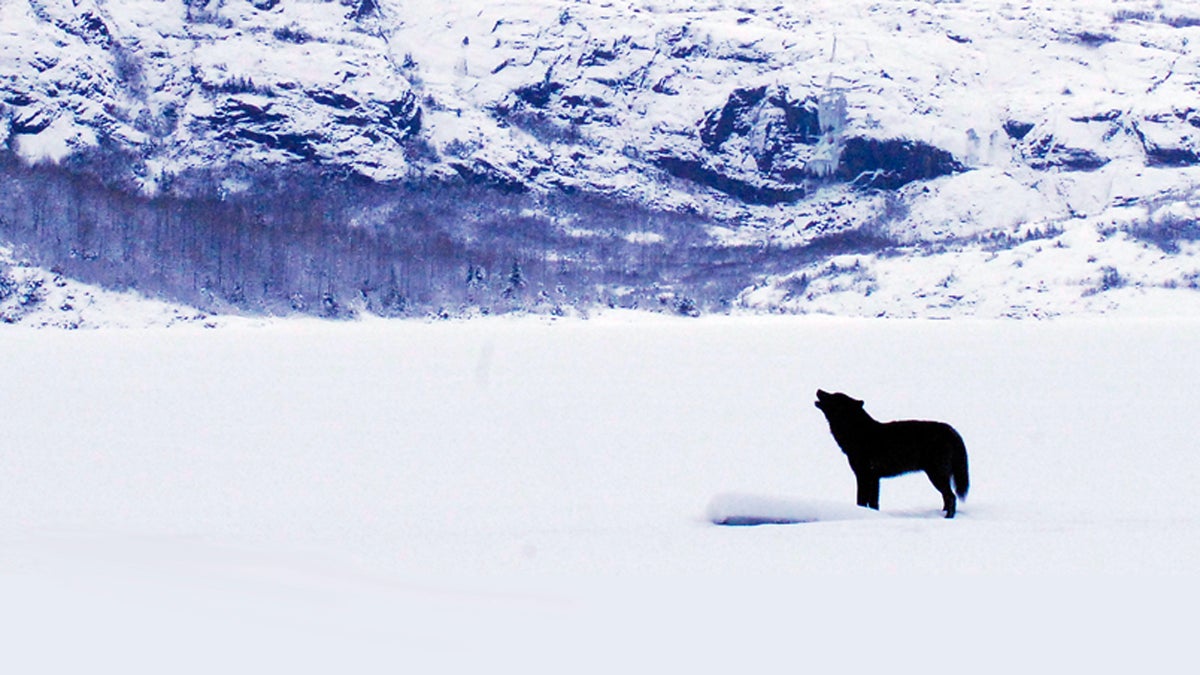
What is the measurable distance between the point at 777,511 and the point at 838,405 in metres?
1.55

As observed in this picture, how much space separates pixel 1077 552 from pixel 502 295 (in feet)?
474

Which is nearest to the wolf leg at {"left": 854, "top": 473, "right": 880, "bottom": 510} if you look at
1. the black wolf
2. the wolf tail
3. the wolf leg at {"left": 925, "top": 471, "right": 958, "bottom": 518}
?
the black wolf

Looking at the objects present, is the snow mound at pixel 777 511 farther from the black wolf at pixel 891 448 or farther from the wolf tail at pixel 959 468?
the wolf tail at pixel 959 468

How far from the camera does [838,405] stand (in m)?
11.7

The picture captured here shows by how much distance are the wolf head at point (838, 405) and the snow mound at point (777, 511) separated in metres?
1.14

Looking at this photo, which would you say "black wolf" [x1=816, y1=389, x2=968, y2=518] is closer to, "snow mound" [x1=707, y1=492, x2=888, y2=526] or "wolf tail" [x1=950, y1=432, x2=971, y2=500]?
"wolf tail" [x1=950, y1=432, x2=971, y2=500]

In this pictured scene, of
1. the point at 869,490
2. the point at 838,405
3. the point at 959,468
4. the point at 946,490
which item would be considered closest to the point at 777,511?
the point at 869,490

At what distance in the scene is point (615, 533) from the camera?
10.6 m

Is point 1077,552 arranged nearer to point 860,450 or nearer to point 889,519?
point 889,519

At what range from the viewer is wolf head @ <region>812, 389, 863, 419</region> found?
11.7 metres

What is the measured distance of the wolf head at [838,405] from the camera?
38.5ft

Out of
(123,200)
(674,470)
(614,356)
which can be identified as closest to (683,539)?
(674,470)

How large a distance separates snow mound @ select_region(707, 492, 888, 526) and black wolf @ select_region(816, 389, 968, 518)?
32.7 inches

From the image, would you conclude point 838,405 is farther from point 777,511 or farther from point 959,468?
point 777,511
